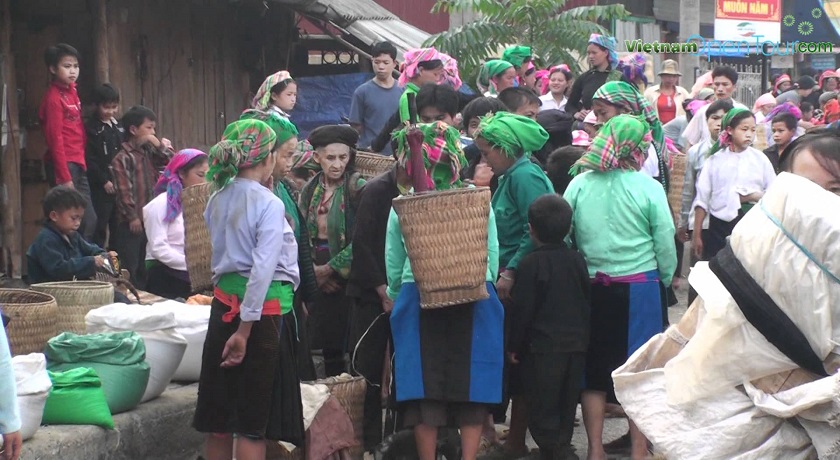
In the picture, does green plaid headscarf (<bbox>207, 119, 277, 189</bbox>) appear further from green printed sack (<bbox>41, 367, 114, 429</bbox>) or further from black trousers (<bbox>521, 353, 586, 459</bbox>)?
black trousers (<bbox>521, 353, 586, 459</bbox>)

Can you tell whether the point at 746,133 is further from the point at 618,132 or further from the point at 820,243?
the point at 820,243

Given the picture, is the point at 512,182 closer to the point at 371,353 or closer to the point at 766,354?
the point at 371,353

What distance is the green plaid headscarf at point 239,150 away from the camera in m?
5.65

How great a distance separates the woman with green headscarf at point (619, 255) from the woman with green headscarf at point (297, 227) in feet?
4.92

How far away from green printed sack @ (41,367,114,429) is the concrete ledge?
0.16ft

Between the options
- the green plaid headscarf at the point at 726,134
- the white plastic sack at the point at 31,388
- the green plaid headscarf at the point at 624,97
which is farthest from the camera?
the green plaid headscarf at the point at 726,134

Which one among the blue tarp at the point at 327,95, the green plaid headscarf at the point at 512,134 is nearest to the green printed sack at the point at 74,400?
the green plaid headscarf at the point at 512,134

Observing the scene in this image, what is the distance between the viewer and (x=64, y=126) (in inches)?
382

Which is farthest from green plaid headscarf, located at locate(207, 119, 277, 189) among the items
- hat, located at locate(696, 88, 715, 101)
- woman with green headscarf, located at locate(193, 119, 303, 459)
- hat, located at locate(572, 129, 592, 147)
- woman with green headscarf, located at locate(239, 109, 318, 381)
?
hat, located at locate(696, 88, 715, 101)

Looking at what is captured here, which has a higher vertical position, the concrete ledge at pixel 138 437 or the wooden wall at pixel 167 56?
the wooden wall at pixel 167 56

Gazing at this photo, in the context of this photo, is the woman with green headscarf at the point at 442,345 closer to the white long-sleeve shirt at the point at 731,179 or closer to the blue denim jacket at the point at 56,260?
the blue denim jacket at the point at 56,260

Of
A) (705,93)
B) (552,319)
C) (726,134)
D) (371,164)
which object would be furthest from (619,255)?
(705,93)

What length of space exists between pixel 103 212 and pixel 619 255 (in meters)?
5.06

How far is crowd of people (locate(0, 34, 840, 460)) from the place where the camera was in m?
5.71
